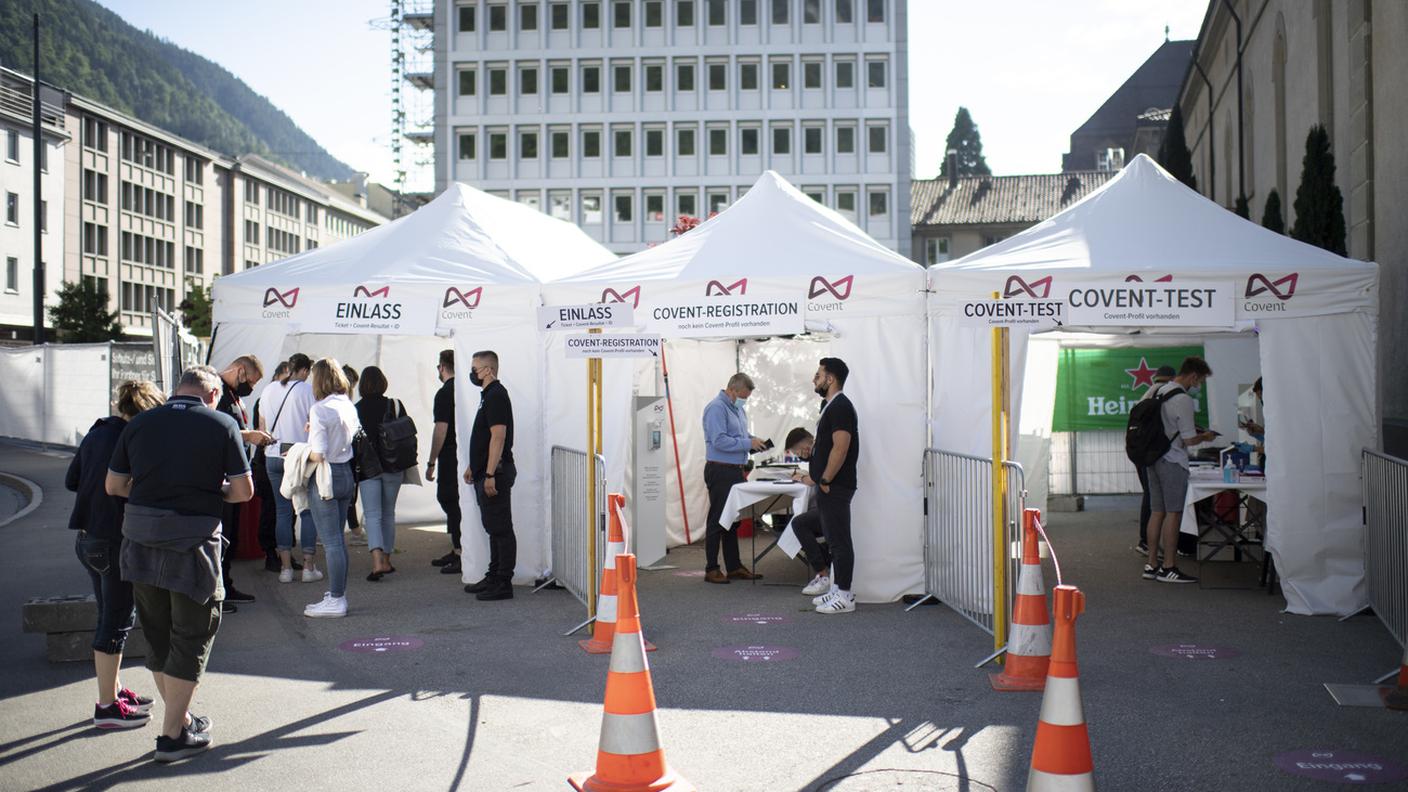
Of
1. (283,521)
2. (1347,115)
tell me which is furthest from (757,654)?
(1347,115)

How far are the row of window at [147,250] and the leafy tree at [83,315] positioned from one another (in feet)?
89.8

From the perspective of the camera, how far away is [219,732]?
20.5ft

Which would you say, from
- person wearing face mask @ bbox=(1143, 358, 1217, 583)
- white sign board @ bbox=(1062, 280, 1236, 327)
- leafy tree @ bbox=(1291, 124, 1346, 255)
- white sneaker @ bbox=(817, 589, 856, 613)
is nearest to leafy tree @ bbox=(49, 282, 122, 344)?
leafy tree @ bbox=(1291, 124, 1346, 255)

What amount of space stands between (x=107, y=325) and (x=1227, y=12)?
39.2 m

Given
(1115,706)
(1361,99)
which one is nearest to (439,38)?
(1361,99)

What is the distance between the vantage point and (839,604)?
951 centimetres

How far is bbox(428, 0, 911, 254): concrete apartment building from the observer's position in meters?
70.0

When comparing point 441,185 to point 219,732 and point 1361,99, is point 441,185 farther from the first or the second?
point 219,732

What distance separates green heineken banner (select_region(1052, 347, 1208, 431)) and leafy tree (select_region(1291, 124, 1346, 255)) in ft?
8.53

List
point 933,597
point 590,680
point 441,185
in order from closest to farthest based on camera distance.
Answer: point 590,680
point 933,597
point 441,185

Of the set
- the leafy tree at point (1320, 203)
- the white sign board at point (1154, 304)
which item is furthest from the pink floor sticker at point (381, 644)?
the leafy tree at point (1320, 203)

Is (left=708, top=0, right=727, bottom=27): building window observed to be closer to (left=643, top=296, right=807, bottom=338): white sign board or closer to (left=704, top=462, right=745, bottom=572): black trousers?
(left=704, top=462, right=745, bottom=572): black trousers

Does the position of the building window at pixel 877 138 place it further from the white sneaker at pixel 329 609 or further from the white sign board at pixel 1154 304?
the white sneaker at pixel 329 609

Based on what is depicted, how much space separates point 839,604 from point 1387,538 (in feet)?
12.5
